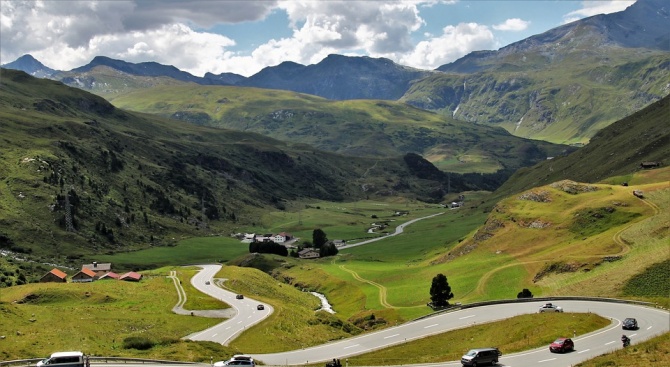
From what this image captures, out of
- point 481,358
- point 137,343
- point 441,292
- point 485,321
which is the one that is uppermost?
point 481,358

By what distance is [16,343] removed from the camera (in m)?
60.9

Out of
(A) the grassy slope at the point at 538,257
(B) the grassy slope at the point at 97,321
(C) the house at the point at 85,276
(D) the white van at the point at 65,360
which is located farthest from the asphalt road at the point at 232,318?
Answer: (D) the white van at the point at 65,360

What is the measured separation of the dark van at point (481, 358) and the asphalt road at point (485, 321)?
1.66 m

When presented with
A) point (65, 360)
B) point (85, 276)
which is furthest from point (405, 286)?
point (65, 360)

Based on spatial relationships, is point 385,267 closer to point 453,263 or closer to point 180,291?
point 453,263

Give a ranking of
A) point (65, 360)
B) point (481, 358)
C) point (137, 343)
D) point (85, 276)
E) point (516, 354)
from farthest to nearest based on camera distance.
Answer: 1. point (85, 276)
2. point (137, 343)
3. point (516, 354)
4. point (481, 358)
5. point (65, 360)

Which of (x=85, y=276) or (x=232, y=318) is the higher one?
(x=85, y=276)

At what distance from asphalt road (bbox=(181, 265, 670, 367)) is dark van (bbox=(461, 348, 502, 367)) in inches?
65.3

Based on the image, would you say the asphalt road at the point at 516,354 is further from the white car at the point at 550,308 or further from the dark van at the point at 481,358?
the dark van at the point at 481,358

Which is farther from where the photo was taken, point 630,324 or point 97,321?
point 97,321

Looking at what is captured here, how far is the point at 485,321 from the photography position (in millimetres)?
74938

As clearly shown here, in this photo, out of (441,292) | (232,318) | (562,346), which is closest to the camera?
(562,346)

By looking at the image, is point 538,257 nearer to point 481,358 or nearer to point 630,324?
point 630,324

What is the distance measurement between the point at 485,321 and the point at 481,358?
28.5 meters
